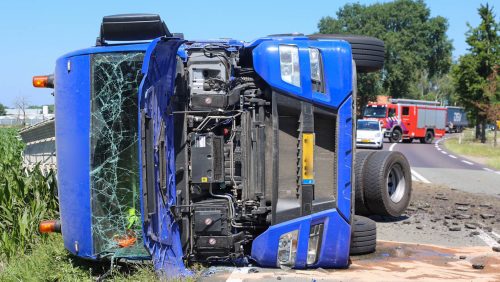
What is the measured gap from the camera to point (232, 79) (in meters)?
5.25

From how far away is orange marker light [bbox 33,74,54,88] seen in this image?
18.8 ft

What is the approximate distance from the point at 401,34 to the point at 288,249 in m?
63.1

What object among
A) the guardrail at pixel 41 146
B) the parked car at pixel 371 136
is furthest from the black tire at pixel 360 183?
the parked car at pixel 371 136

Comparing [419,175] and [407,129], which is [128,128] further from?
[407,129]

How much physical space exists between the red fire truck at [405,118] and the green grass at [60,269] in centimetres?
3606

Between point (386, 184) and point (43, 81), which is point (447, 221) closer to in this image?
point (386, 184)

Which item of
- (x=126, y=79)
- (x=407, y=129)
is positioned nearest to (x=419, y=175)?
(x=126, y=79)

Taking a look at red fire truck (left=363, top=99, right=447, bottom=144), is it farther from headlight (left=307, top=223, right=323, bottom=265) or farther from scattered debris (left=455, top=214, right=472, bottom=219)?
headlight (left=307, top=223, right=323, bottom=265)

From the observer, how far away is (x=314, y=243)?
5.04 m

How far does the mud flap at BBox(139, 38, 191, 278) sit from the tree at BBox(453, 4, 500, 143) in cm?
3414

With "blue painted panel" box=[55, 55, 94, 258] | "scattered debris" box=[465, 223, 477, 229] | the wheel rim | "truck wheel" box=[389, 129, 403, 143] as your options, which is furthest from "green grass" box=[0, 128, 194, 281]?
"truck wheel" box=[389, 129, 403, 143]

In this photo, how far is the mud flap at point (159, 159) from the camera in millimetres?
4484

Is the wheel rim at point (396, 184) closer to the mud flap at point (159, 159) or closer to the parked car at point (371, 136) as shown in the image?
the mud flap at point (159, 159)

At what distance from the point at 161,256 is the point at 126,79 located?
1533 millimetres
